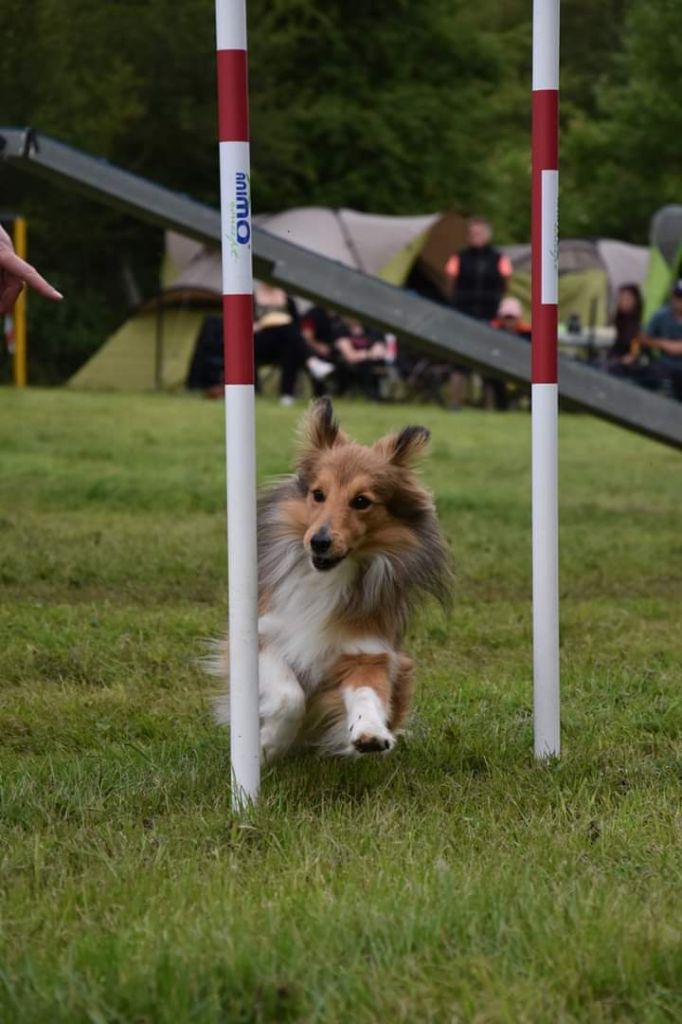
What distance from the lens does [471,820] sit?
11.9 feet

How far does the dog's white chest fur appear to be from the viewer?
441 cm

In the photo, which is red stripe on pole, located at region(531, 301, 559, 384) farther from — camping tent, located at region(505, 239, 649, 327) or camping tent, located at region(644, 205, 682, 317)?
camping tent, located at region(505, 239, 649, 327)

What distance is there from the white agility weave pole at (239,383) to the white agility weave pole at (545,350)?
86 centimetres

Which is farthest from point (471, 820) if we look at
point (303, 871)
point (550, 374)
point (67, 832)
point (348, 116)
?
point (348, 116)

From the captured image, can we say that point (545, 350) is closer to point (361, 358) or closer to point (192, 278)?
point (361, 358)

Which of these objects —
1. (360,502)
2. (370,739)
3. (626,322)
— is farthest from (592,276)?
(370,739)

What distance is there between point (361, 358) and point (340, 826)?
19.4 metres

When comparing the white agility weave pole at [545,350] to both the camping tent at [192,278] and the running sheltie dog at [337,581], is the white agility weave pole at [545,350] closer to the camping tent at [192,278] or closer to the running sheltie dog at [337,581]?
the running sheltie dog at [337,581]

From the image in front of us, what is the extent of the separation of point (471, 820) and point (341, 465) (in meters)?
1.21

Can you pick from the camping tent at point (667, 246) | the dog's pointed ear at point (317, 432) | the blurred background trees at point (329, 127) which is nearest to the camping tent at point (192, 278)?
the blurred background trees at point (329, 127)

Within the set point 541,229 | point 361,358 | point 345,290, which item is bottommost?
point 361,358

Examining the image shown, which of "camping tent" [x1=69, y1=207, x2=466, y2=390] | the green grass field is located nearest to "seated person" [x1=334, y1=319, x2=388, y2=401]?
"camping tent" [x1=69, y1=207, x2=466, y2=390]

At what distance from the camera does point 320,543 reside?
4.27 m

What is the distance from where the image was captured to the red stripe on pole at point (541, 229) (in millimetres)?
4055
